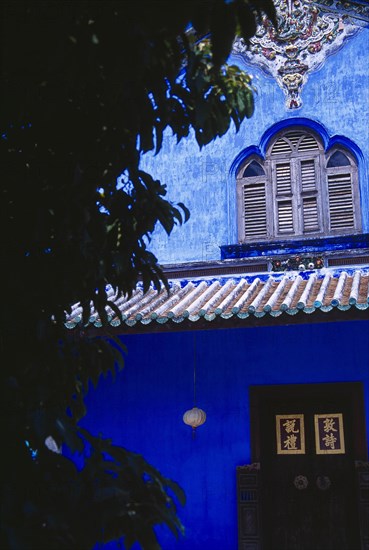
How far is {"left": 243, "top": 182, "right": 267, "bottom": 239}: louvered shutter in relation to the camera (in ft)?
29.7

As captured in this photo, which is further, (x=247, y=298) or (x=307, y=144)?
(x=307, y=144)

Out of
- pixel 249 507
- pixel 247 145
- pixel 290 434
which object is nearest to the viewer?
pixel 249 507

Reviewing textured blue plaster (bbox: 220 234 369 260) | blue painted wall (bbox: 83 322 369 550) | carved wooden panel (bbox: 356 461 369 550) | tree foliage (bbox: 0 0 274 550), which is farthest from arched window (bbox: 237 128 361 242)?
tree foliage (bbox: 0 0 274 550)

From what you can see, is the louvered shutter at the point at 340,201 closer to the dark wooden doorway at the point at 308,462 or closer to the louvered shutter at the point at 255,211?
the louvered shutter at the point at 255,211

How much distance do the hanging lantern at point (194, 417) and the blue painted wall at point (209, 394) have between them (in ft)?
0.56

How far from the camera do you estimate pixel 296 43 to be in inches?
370

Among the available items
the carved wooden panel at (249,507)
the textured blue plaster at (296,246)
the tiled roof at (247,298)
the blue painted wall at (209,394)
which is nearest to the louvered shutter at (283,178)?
the textured blue plaster at (296,246)

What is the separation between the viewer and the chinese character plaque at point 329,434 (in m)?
7.75

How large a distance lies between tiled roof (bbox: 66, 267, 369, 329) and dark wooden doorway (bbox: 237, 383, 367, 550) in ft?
3.54

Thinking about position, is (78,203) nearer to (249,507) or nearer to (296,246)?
(249,507)

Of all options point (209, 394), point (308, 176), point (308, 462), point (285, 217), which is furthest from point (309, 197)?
point (308, 462)

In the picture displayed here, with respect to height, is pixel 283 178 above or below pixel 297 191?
above

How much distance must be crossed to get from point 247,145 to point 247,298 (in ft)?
8.48

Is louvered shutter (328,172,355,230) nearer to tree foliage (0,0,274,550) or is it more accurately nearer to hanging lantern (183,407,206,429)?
hanging lantern (183,407,206,429)
